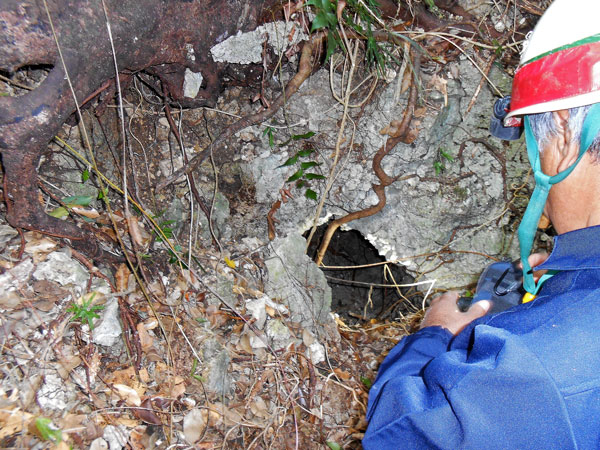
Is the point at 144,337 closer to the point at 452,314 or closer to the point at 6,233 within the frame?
the point at 6,233

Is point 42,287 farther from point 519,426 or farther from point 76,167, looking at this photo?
point 519,426

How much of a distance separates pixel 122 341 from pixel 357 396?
57.6 inches

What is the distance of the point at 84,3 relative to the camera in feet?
5.03

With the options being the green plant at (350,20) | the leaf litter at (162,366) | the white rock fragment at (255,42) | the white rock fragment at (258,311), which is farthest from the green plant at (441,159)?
the white rock fragment at (258,311)

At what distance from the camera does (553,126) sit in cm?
115

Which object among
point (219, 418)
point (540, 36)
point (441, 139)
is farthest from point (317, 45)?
point (219, 418)

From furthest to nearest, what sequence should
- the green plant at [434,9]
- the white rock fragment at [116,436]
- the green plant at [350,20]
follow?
the green plant at [434,9]
the green plant at [350,20]
the white rock fragment at [116,436]

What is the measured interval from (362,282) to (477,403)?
235 centimetres

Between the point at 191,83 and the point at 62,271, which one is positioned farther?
the point at 191,83

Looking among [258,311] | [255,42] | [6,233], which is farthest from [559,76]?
[6,233]

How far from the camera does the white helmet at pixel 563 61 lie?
105 centimetres

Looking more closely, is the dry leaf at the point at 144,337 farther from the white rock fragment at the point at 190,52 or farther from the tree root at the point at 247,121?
the white rock fragment at the point at 190,52

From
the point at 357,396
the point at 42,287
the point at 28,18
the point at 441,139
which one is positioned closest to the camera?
the point at 28,18

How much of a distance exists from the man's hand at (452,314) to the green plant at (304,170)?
4.17ft
